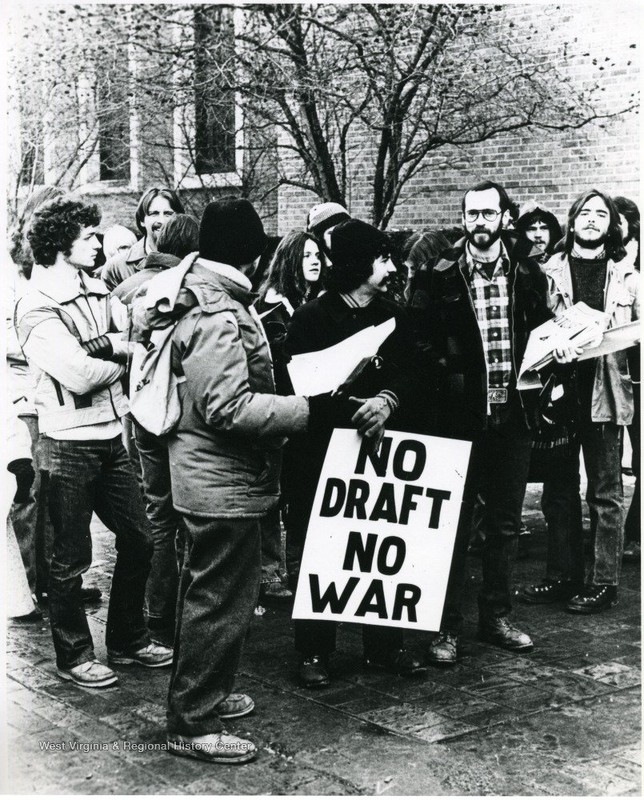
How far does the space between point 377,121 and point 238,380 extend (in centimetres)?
773

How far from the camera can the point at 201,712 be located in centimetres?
415

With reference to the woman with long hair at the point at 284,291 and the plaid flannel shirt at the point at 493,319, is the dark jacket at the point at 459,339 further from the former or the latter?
the woman with long hair at the point at 284,291

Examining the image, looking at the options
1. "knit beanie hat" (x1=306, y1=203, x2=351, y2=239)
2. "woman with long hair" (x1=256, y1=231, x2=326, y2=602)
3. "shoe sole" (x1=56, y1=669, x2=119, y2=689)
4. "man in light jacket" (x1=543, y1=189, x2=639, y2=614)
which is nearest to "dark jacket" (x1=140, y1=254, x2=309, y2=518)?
"shoe sole" (x1=56, y1=669, x2=119, y2=689)

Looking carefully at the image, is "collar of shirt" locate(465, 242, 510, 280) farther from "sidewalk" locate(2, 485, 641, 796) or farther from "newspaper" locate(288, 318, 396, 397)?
"sidewalk" locate(2, 485, 641, 796)

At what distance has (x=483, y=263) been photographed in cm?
538

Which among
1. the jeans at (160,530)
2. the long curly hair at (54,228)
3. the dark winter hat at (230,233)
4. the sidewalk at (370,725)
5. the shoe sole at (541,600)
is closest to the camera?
the sidewalk at (370,725)

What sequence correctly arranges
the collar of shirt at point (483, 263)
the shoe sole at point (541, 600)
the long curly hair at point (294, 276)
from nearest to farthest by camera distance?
the collar of shirt at point (483, 263) < the shoe sole at point (541, 600) < the long curly hair at point (294, 276)

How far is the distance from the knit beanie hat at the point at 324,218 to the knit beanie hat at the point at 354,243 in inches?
73.6

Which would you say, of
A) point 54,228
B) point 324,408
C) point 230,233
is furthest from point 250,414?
point 54,228

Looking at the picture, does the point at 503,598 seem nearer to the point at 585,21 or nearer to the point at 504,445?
the point at 504,445

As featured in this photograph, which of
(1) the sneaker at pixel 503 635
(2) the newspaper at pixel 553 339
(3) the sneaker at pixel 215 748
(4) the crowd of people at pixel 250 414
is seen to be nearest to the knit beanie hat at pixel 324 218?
(4) the crowd of people at pixel 250 414

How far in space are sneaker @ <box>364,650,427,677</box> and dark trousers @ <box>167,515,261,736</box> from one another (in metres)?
1.10

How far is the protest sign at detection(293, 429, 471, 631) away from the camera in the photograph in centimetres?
473

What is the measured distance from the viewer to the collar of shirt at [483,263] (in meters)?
5.37
